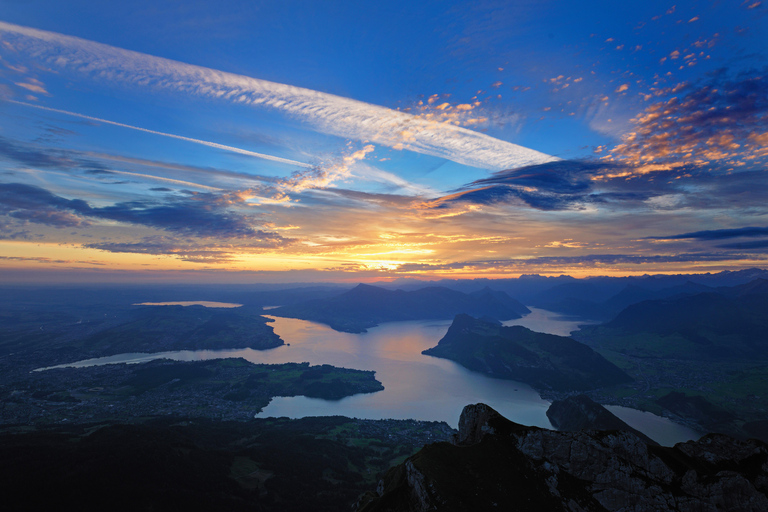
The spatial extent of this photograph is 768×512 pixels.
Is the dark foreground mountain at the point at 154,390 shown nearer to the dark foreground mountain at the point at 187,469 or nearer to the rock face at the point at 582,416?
the dark foreground mountain at the point at 187,469

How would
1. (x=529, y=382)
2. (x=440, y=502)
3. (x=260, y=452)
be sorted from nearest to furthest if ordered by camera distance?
(x=440, y=502) < (x=260, y=452) < (x=529, y=382)

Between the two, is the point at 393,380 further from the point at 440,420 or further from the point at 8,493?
the point at 8,493

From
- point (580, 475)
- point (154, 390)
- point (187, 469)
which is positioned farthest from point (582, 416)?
point (154, 390)

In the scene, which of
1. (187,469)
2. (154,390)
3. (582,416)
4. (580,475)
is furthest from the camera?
(154,390)

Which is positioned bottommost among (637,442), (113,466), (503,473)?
(113,466)

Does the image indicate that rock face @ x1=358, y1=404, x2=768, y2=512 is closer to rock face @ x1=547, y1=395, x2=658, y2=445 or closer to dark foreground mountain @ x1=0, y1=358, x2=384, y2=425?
rock face @ x1=547, y1=395, x2=658, y2=445

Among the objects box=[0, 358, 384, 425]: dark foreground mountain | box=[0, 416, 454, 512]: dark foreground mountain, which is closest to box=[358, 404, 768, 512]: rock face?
box=[0, 416, 454, 512]: dark foreground mountain

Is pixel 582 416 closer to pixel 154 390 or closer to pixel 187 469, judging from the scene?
pixel 187 469

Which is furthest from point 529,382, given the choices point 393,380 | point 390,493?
point 390,493
